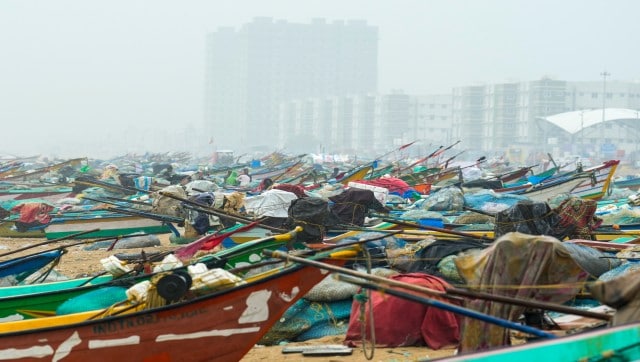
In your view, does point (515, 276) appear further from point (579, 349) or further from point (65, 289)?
point (65, 289)

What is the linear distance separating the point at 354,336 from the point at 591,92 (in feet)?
347

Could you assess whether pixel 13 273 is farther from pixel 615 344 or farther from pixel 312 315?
pixel 615 344

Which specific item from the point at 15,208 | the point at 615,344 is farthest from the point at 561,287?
the point at 15,208

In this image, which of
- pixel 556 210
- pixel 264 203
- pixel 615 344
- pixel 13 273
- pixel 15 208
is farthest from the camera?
pixel 15 208

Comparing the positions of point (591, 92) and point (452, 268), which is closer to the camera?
point (452, 268)

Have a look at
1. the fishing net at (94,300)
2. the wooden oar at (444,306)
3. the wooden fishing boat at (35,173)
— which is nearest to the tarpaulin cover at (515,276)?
the wooden oar at (444,306)

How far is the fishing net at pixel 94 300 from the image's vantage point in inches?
338

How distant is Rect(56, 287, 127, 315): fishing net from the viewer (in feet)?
28.2

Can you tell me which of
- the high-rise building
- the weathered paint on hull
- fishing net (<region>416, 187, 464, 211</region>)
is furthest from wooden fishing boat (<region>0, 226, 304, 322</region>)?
the high-rise building

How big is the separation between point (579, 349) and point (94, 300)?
4762 millimetres

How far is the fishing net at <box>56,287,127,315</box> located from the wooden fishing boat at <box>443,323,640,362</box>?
13.9 feet

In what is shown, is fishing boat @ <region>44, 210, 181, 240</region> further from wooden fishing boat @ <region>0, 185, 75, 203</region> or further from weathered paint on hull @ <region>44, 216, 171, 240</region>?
wooden fishing boat @ <region>0, 185, 75, 203</region>

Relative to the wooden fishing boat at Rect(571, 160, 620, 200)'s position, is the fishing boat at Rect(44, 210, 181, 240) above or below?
below

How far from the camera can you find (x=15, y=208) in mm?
22000
